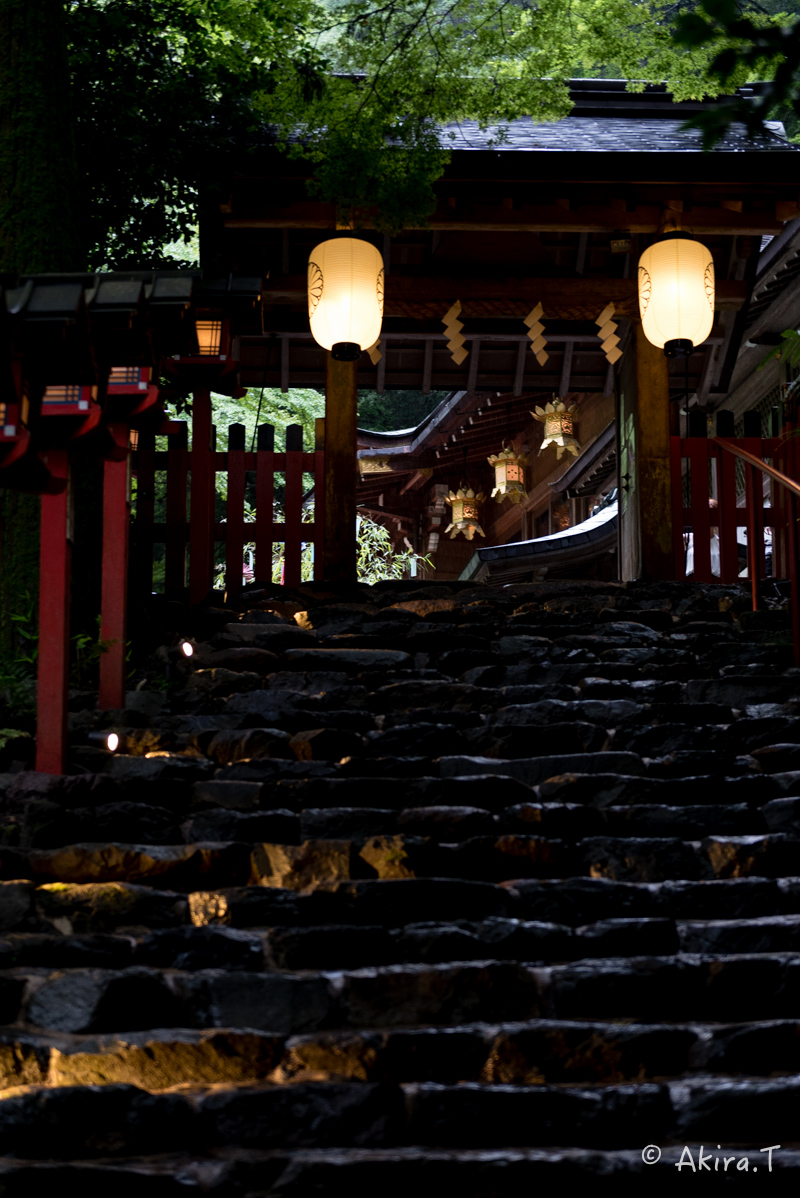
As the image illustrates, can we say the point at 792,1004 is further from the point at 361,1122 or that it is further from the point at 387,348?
the point at 387,348

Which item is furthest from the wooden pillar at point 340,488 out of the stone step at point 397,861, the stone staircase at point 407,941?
the stone step at point 397,861

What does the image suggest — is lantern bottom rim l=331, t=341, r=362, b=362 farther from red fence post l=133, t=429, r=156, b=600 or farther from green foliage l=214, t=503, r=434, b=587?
green foliage l=214, t=503, r=434, b=587

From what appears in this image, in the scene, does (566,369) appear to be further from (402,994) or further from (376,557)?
(402,994)

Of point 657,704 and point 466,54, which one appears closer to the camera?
point 657,704

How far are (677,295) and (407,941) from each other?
8.46 meters

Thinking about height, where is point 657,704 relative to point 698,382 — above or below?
below

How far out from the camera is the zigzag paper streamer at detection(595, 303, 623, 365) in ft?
43.2

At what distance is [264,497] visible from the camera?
35.6 feet

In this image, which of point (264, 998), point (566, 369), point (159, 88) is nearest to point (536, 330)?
point (566, 369)

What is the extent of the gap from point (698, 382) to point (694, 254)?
14.4 ft

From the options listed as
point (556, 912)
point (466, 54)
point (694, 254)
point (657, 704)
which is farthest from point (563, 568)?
point (556, 912)

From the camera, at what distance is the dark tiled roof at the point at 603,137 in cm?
1198

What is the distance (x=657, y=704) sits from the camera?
23.5 feet

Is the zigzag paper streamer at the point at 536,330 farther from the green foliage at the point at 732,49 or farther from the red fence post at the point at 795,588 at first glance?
the green foliage at the point at 732,49
